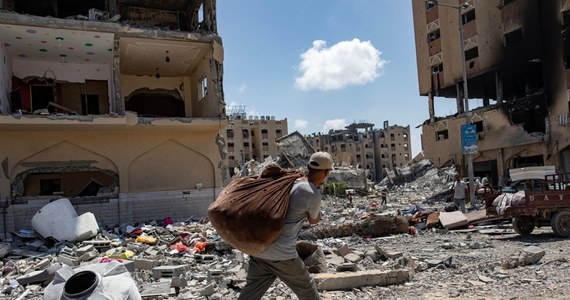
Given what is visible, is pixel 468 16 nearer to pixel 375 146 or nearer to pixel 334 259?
pixel 334 259

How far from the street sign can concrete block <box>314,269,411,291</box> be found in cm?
1148

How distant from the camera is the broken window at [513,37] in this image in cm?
2818

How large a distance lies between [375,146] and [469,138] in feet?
226

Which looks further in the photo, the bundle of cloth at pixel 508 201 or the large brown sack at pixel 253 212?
the bundle of cloth at pixel 508 201

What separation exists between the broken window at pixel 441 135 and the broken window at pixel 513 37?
26.8 ft

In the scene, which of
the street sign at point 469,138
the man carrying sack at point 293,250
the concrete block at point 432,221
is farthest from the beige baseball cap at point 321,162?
the street sign at point 469,138

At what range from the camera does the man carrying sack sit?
10.7ft

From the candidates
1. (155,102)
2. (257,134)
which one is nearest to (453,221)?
(155,102)

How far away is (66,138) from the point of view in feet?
49.4

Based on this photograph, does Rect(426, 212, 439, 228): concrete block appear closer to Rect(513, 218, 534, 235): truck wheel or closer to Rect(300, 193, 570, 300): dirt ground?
Rect(300, 193, 570, 300): dirt ground

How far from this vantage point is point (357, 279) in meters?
5.93

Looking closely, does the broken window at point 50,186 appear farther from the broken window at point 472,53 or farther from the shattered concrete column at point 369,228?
the broken window at point 472,53

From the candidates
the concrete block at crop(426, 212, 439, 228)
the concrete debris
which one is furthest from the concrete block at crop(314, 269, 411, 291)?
the concrete block at crop(426, 212, 439, 228)

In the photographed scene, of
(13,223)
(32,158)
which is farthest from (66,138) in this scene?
(13,223)
